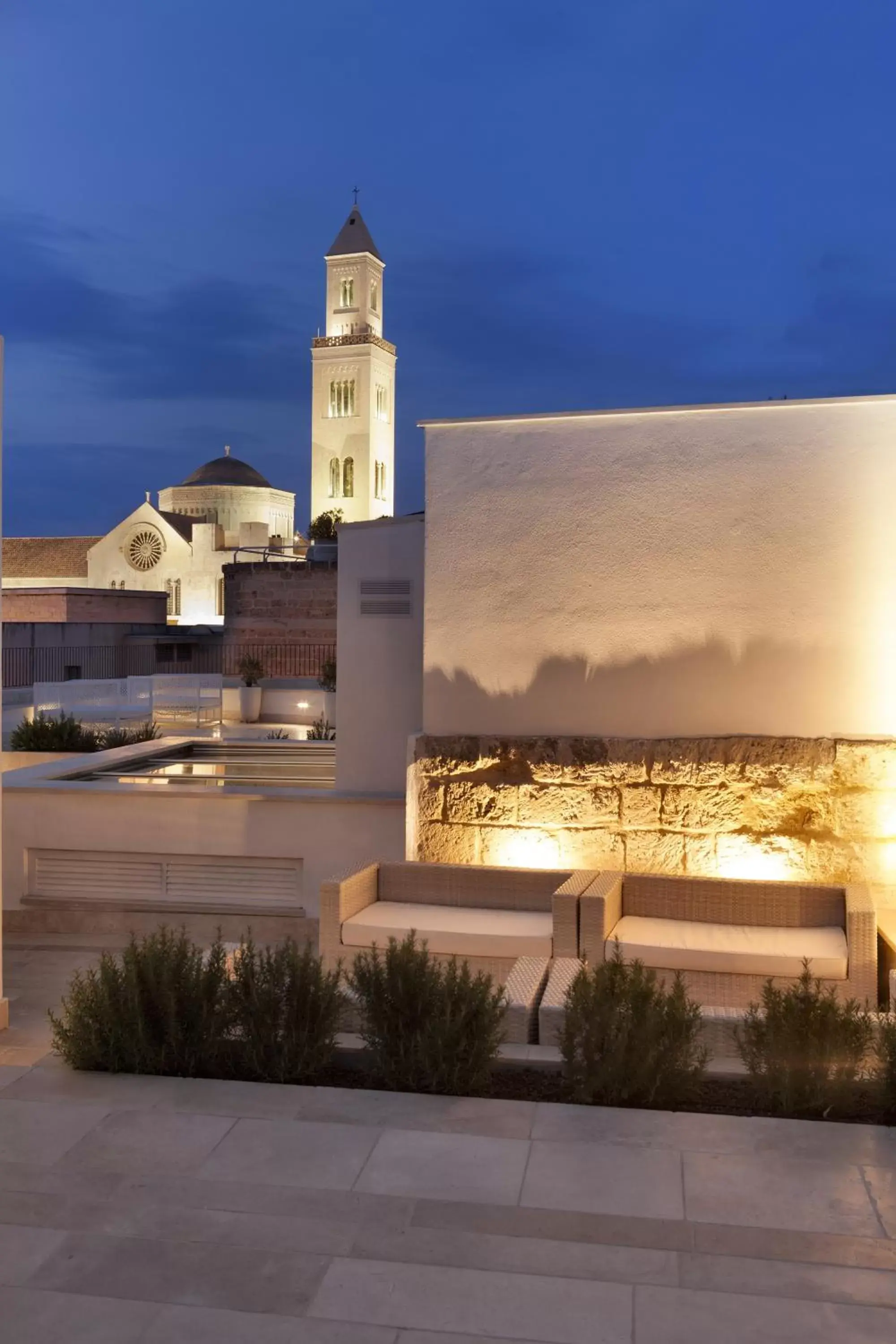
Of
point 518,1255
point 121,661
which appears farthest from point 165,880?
point 121,661

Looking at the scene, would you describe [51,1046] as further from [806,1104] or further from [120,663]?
[120,663]

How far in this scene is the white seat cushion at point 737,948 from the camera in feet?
17.5

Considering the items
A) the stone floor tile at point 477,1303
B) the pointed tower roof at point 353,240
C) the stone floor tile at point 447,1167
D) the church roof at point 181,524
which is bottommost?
the stone floor tile at point 477,1303

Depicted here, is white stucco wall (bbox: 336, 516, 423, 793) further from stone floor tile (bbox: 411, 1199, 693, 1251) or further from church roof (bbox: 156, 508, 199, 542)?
church roof (bbox: 156, 508, 199, 542)

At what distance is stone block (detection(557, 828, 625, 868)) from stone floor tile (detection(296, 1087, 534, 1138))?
2760 mm

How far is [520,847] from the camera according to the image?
6.95 metres

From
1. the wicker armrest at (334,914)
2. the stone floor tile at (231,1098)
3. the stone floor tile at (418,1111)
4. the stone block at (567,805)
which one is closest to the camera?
the stone floor tile at (418,1111)

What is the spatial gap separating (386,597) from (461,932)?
10.4 ft

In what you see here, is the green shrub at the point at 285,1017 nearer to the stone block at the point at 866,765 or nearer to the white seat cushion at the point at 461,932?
the white seat cushion at the point at 461,932

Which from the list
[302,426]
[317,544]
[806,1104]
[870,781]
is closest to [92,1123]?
[806,1104]

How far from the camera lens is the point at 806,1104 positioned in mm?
3986

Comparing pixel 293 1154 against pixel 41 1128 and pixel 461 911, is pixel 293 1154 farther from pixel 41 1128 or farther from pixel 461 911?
pixel 461 911

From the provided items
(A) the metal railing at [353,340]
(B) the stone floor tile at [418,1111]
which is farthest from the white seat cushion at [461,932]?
(A) the metal railing at [353,340]

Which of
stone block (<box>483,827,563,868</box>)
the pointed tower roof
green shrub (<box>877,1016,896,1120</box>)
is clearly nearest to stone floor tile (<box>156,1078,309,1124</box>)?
green shrub (<box>877,1016,896,1120</box>)
